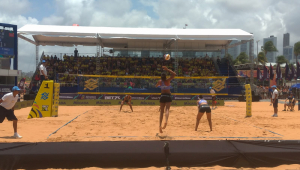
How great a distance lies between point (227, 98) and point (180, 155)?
21647 mm

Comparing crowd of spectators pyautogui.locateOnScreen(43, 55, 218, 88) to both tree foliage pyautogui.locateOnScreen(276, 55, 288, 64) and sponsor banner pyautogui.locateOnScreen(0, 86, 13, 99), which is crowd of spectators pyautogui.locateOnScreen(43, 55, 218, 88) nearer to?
sponsor banner pyautogui.locateOnScreen(0, 86, 13, 99)

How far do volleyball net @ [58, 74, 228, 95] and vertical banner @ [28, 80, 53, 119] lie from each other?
9.96 metres

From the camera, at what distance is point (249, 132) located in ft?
26.2

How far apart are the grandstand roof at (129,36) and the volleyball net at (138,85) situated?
6.18 meters

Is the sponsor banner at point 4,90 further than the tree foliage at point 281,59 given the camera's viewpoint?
No

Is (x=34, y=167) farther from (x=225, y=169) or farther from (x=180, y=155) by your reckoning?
(x=225, y=169)

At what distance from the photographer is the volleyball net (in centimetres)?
2166

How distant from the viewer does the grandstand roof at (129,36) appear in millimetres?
26469

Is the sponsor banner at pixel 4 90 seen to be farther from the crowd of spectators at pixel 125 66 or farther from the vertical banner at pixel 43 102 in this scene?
the vertical banner at pixel 43 102

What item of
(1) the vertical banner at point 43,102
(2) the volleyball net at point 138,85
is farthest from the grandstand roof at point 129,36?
(1) the vertical banner at point 43,102

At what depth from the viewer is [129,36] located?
1070 inches

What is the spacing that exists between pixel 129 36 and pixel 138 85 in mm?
7336

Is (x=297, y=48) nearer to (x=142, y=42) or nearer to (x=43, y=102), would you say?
(x=142, y=42)

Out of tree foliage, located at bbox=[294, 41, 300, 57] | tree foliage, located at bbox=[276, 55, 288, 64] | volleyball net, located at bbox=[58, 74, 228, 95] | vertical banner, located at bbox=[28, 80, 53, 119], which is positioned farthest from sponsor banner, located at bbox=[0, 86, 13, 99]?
tree foliage, located at bbox=[276, 55, 288, 64]
